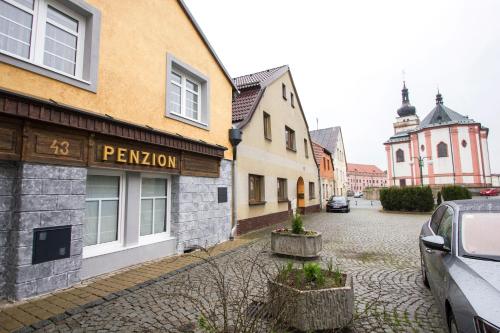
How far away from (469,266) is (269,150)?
460 inches

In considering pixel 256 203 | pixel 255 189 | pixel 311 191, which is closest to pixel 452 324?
pixel 256 203

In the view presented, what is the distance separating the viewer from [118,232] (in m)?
6.28

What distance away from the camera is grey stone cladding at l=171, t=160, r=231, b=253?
7.72m

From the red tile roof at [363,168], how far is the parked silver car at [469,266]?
4598 inches

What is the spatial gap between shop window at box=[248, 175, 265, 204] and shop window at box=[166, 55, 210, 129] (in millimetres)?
4159

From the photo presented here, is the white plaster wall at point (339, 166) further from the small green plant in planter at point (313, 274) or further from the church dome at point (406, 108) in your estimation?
the church dome at point (406, 108)

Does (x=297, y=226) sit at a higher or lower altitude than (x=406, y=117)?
lower

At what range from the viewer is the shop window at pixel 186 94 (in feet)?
25.8

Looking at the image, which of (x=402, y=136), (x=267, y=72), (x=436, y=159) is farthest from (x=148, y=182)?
(x=402, y=136)

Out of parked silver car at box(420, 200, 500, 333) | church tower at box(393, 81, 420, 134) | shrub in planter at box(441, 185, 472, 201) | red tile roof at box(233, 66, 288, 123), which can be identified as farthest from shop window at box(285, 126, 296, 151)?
church tower at box(393, 81, 420, 134)

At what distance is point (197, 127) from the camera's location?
8.74 m

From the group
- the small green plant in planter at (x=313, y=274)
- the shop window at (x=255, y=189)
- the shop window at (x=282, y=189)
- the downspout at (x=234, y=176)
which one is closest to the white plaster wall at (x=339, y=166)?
the shop window at (x=282, y=189)

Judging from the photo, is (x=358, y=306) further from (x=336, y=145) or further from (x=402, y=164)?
(x=402, y=164)

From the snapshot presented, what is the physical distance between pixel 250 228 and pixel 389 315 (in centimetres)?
805
